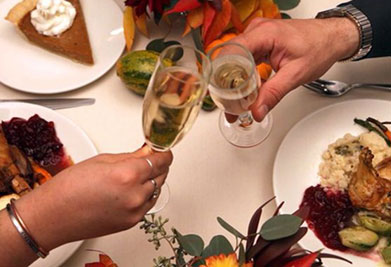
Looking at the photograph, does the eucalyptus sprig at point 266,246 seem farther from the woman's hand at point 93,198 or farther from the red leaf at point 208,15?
the red leaf at point 208,15

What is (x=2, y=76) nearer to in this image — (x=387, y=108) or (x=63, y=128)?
(x=63, y=128)

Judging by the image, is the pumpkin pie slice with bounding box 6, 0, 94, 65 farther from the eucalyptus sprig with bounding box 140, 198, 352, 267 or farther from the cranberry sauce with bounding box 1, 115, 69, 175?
the eucalyptus sprig with bounding box 140, 198, 352, 267

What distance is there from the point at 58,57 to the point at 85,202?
618 millimetres

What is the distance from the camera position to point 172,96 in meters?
0.83

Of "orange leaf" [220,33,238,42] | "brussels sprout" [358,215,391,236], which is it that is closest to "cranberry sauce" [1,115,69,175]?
"orange leaf" [220,33,238,42]

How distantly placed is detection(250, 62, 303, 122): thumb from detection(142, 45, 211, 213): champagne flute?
0.67 ft

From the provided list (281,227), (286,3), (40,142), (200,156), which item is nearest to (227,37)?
(286,3)

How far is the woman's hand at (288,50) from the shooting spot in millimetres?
1090

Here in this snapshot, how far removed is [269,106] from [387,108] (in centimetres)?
32

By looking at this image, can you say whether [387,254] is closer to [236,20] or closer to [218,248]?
[218,248]

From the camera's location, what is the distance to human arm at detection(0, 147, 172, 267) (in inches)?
33.8

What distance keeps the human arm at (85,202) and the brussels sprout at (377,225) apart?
45 centimetres

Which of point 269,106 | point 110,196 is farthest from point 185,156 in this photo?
point 110,196

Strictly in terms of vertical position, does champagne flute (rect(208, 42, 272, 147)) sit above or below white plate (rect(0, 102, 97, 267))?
above
